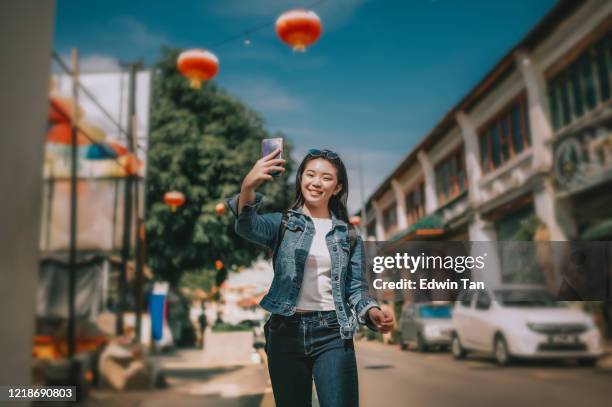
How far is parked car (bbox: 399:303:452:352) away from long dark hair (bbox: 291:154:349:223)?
105 inches

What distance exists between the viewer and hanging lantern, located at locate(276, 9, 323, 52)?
13.2 ft

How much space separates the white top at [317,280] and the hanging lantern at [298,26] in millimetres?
2571

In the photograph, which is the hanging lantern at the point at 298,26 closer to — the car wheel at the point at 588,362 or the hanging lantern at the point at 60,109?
the hanging lantern at the point at 60,109

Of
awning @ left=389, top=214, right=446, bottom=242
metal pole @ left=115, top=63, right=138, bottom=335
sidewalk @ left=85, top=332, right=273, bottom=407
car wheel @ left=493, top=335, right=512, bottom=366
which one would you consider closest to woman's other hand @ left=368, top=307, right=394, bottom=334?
sidewalk @ left=85, top=332, right=273, bottom=407

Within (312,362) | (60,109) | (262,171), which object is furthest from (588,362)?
(60,109)

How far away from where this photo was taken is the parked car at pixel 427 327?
194 inches

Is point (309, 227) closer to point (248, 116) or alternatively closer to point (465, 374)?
point (465, 374)

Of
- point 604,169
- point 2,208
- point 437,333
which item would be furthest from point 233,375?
point 604,169

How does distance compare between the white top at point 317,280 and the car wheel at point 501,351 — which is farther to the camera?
the car wheel at point 501,351

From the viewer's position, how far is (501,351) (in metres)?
5.93

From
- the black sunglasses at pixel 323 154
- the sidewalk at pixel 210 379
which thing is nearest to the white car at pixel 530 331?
the sidewalk at pixel 210 379

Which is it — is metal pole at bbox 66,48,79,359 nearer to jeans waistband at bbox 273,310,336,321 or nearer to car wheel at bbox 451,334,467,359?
jeans waistband at bbox 273,310,336,321

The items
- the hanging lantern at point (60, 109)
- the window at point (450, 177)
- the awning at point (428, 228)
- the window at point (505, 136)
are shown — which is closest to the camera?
the hanging lantern at point (60, 109)

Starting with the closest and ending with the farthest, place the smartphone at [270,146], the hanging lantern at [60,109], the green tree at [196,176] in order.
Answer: the smartphone at [270,146], the hanging lantern at [60,109], the green tree at [196,176]
